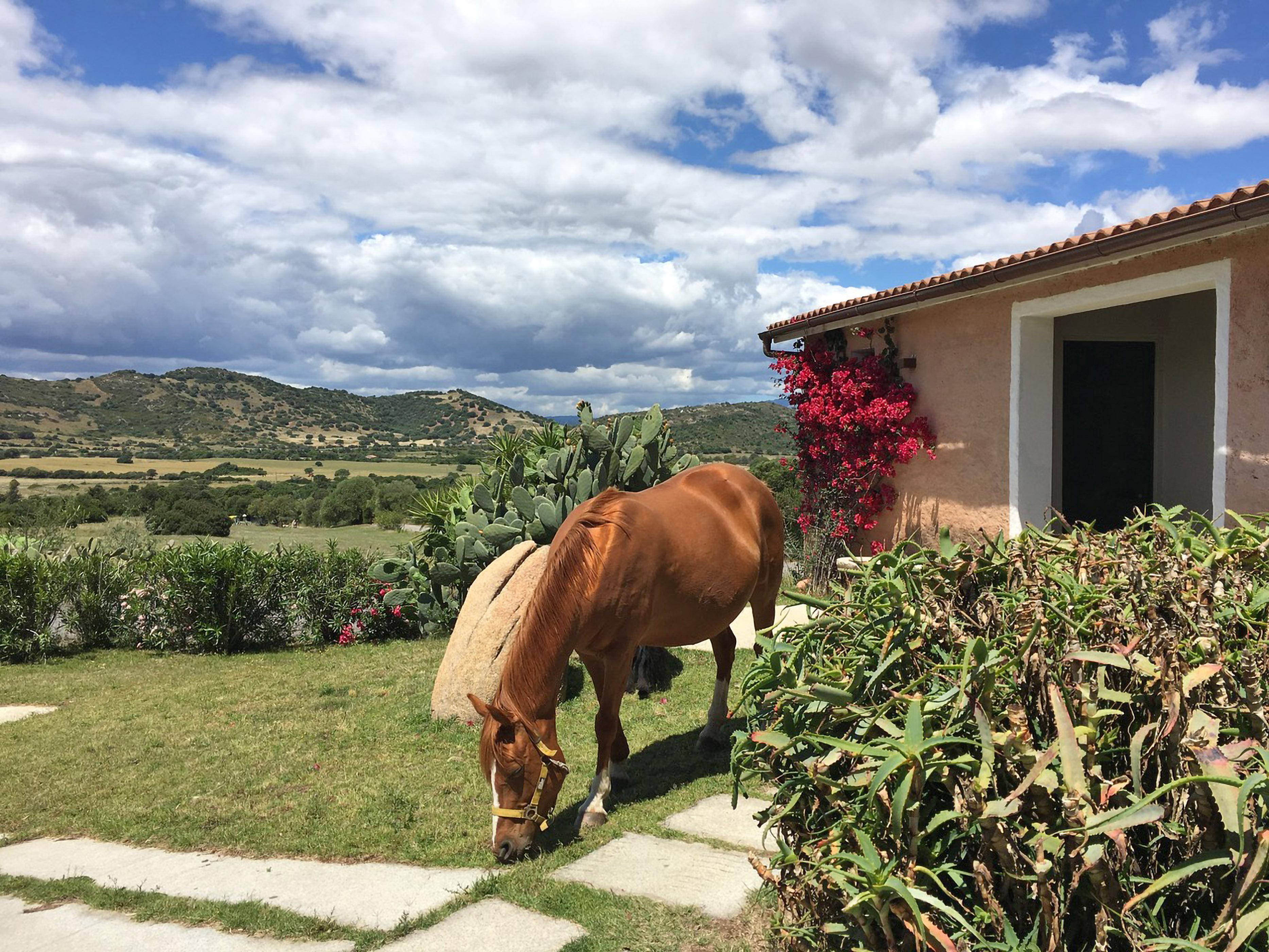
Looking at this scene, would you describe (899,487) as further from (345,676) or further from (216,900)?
(216,900)

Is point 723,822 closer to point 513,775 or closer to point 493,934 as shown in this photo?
point 513,775

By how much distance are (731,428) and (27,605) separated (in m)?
47.6

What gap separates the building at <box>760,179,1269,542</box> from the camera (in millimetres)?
5613

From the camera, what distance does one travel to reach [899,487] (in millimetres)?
9195

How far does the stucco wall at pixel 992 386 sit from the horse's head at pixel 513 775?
13.4 feet

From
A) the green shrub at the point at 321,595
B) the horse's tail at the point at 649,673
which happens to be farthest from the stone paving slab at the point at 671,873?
the green shrub at the point at 321,595

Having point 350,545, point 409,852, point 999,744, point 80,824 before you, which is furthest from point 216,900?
point 350,545

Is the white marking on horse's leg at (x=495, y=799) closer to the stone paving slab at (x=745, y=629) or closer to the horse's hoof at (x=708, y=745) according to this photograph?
the horse's hoof at (x=708, y=745)

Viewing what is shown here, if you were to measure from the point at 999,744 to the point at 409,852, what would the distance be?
3645 millimetres

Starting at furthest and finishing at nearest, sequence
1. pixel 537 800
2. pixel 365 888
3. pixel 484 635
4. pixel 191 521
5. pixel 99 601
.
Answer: pixel 191 521
pixel 99 601
pixel 484 635
pixel 537 800
pixel 365 888

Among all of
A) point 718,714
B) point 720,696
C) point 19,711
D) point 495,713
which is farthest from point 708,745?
point 19,711

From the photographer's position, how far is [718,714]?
559 centimetres

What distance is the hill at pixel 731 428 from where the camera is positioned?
45188 millimetres

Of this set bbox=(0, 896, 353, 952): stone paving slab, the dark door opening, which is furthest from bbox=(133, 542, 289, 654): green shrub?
the dark door opening
